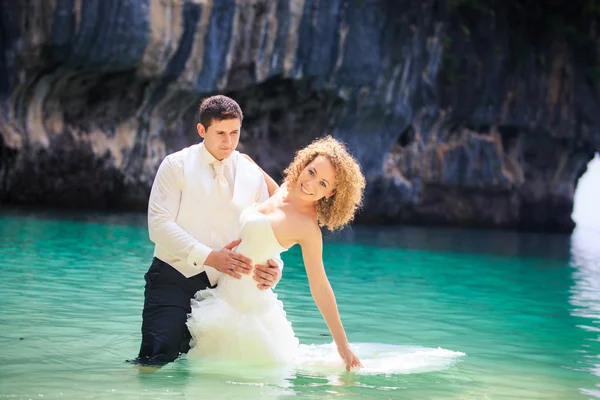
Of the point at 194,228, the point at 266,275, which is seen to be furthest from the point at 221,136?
the point at 266,275

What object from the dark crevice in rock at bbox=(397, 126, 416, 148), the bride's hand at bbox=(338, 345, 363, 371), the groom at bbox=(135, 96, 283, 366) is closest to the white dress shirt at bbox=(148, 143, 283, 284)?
the groom at bbox=(135, 96, 283, 366)

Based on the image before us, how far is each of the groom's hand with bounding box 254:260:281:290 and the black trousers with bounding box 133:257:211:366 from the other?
36 cm

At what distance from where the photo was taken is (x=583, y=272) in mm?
15102

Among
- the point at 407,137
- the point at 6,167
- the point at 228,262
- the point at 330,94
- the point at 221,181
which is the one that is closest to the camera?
the point at 228,262

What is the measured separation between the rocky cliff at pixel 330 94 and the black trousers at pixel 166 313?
17629 millimetres

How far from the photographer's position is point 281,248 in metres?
4.95

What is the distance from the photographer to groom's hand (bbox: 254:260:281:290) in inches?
194

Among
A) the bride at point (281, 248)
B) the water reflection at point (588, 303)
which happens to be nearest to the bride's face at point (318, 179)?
the bride at point (281, 248)

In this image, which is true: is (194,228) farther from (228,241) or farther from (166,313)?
(166,313)

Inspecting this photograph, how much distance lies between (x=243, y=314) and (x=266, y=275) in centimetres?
28

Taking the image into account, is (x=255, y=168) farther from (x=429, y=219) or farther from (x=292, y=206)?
(x=429, y=219)

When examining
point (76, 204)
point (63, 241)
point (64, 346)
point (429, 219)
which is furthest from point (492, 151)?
point (64, 346)

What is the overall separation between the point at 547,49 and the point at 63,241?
2540 centimetres

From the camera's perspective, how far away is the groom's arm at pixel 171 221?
15.8 ft
